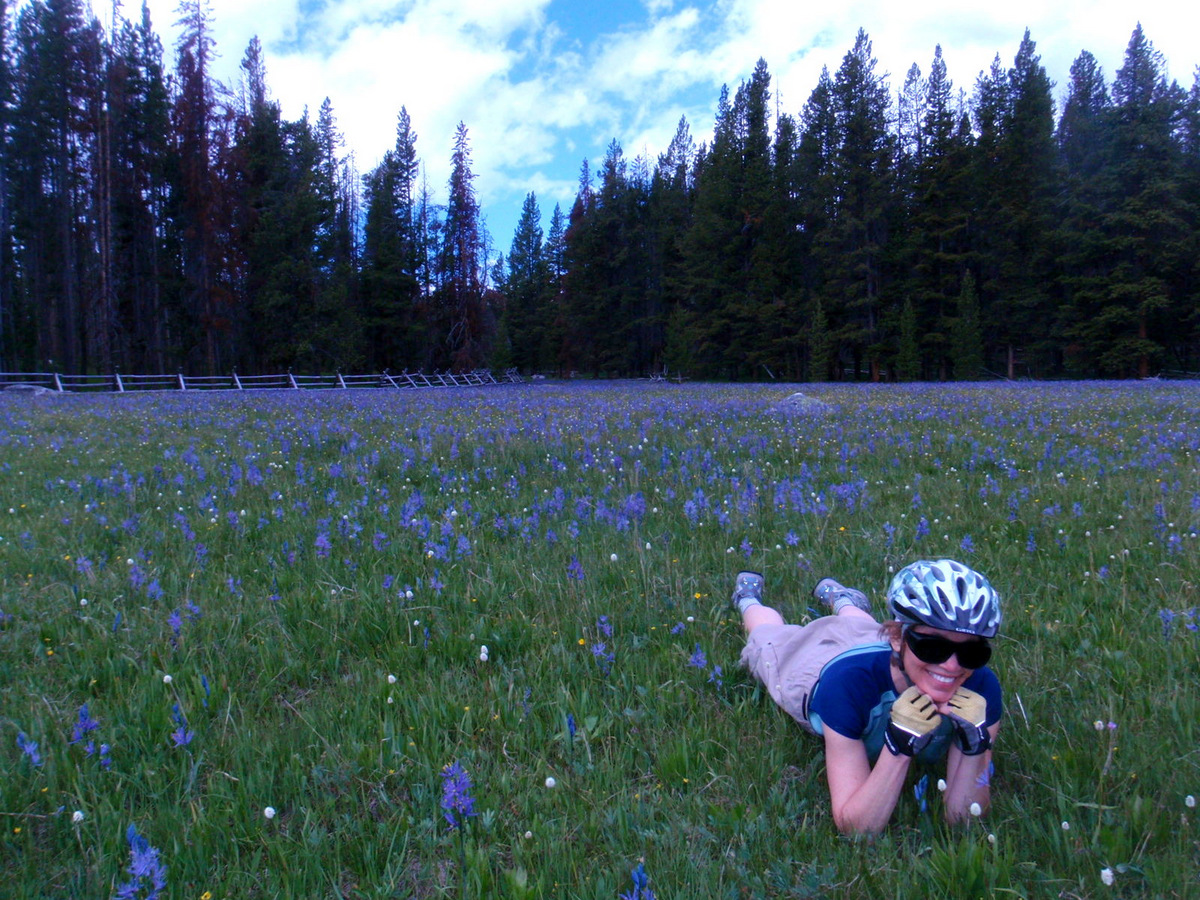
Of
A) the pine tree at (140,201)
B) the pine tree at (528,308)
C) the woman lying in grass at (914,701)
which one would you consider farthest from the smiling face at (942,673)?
the pine tree at (528,308)

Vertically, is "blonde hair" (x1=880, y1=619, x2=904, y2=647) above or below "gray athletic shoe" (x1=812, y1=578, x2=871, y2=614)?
above

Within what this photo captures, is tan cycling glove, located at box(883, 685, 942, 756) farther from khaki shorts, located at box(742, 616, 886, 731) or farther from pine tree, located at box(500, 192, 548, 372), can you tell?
pine tree, located at box(500, 192, 548, 372)

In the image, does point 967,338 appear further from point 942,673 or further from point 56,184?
point 56,184

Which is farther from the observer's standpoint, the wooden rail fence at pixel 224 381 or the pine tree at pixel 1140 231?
the pine tree at pixel 1140 231

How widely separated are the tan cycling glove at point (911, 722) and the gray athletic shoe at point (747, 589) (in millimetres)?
1631

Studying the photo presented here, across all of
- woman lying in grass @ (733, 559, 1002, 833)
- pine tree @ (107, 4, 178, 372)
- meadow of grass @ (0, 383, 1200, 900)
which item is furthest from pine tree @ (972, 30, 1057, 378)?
pine tree @ (107, 4, 178, 372)

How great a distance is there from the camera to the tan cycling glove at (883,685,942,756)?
2.07m

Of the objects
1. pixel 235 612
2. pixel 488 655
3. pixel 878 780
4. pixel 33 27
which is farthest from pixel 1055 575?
pixel 33 27

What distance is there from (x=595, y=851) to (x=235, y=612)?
2490mm

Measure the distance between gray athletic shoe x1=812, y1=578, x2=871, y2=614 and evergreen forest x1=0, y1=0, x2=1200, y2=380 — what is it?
45.5 meters

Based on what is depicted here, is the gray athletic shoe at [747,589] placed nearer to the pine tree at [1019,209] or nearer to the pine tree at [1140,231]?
the pine tree at [1140,231]

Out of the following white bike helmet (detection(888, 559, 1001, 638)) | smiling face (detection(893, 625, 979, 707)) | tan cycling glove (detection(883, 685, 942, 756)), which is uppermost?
white bike helmet (detection(888, 559, 1001, 638))

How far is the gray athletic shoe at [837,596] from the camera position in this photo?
11.9 ft

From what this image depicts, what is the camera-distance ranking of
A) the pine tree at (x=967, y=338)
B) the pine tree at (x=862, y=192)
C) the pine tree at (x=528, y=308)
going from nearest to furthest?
the pine tree at (x=967, y=338) < the pine tree at (x=862, y=192) < the pine tree at (x=528, y=308)
